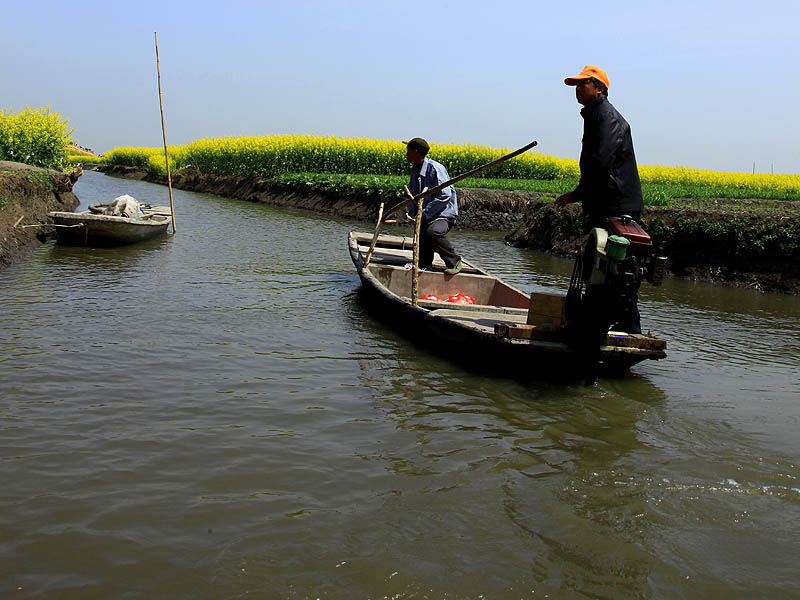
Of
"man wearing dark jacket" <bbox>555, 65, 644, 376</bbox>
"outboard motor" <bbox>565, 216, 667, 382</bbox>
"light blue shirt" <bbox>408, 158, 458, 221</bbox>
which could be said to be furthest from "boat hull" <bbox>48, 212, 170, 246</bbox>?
"outboard motor" <bbox>565, 216, 667, 382</bbox>

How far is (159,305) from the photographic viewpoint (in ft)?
25.5

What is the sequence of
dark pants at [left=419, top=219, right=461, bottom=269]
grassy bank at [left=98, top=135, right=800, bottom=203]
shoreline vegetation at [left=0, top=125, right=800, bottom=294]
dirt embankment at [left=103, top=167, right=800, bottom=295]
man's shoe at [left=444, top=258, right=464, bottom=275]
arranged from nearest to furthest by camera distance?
1. man's shoe at [left=444, top=258, right=464, bottom=275]
2. dark pants at [left=419, top=219, right=461, bottom=269]
3. dirt embankment at [left=103, top=167, right=800, bottom=295]
4. shoreline vegetation at [left=0, top=125, right=800, bottom=294]
5. grassy bank at [left=98, top=135, right=800, bottom=203]

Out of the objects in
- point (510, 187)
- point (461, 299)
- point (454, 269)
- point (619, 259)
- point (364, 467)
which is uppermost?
point (510, 187)

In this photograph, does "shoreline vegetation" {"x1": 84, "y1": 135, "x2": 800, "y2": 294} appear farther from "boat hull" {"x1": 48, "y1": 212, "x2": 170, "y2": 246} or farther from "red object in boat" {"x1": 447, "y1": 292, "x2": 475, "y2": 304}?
"boat hull" {"x1": 48, "y1": 212, "x2": 170, "y2": 246}

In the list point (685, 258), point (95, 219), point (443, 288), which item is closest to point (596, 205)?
point (443, 288)

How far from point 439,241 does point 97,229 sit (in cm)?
675

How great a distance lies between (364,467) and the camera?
386 centimetres

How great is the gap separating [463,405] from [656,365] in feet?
7.63

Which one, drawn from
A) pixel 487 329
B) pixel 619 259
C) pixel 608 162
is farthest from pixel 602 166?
pixel 487 329

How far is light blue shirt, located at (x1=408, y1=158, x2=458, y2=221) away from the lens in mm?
8172

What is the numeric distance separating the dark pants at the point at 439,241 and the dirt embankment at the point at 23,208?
19.4ft

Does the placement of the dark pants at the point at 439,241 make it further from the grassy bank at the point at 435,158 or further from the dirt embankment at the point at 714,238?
the grassy bank at the point at 435,158

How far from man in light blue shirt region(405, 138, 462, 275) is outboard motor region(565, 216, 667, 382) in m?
2.96

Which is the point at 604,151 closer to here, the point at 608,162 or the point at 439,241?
the point at 608,162
